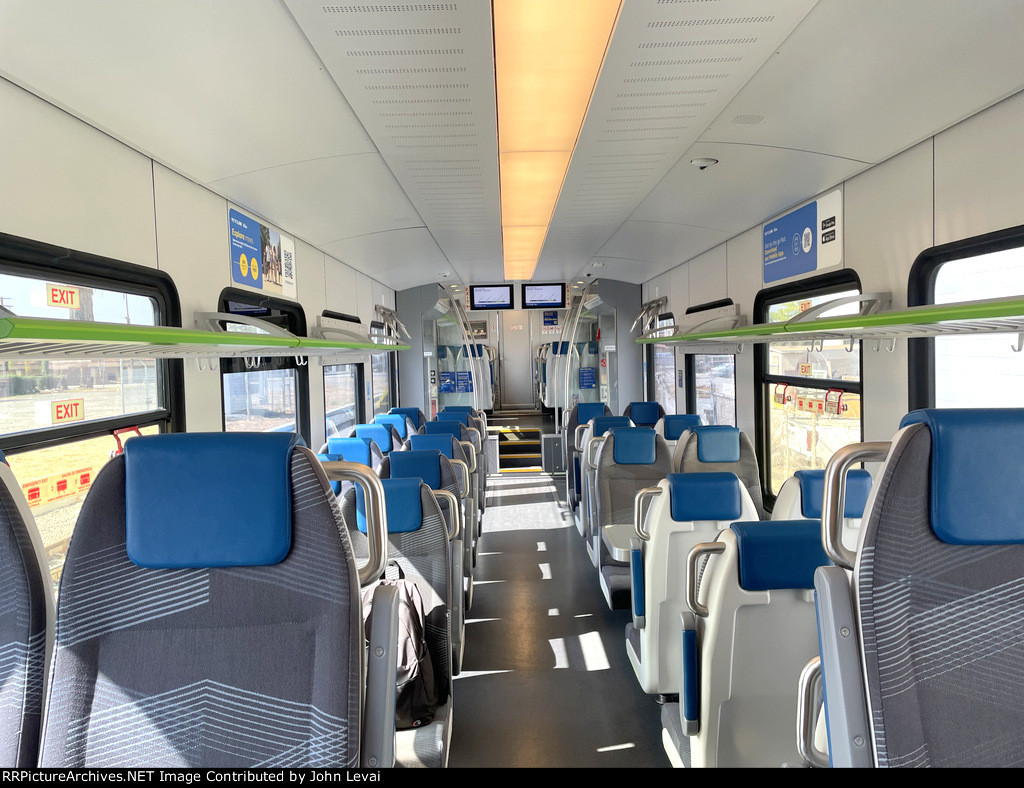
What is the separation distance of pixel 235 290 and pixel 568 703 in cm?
338

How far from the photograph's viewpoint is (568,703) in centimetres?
365

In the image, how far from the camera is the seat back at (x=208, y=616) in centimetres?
138

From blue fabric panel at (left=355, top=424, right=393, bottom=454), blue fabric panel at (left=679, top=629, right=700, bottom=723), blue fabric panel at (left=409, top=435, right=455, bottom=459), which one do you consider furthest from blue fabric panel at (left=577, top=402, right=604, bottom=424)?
blue fabric panel at (left=679, top=629, right=700, bottom=723)

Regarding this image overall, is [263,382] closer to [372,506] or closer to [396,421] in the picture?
[396,421]

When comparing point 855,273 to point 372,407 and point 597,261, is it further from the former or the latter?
point 372,407

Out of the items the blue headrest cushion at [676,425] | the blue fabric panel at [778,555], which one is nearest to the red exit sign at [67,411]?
the blue fabric panel at [778,555]

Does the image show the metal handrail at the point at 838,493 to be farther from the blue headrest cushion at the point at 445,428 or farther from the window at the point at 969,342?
the blue headrest cushion at the point at 445,428

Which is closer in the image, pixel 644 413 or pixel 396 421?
pixel 396 421

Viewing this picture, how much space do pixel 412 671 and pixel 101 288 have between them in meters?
2.23

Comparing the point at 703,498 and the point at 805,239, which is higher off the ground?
the point at 805,239

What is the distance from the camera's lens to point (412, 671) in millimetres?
2752

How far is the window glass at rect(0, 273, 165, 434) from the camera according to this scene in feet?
7.99

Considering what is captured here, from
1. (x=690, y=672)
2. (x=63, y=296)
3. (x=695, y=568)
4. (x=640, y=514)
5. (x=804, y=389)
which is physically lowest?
(x=690, y=672)

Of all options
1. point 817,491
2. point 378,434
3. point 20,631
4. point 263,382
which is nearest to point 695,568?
point 817,491
